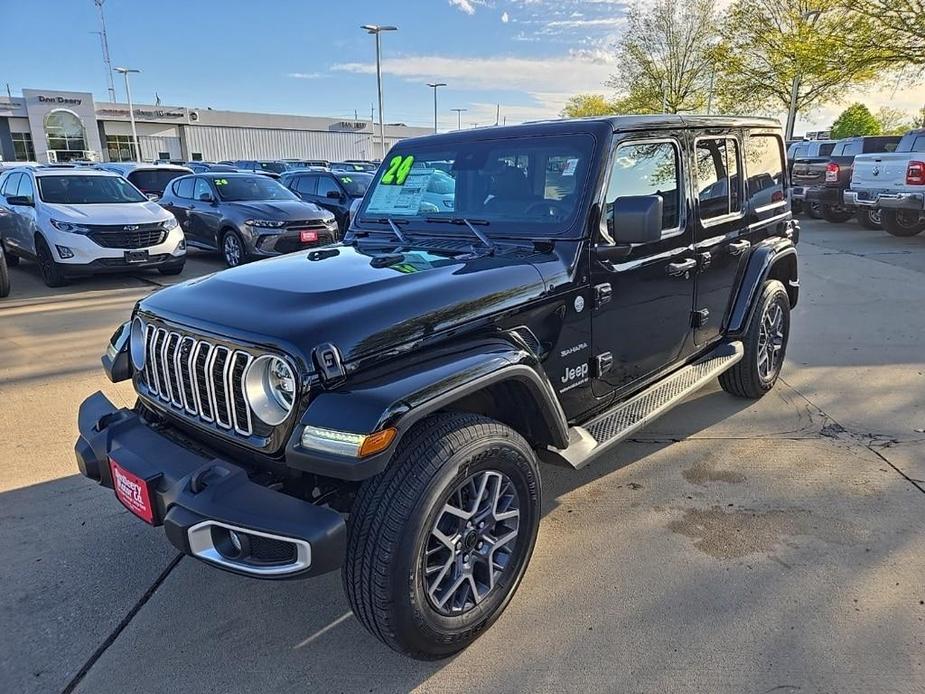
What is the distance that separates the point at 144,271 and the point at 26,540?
8074 millimetres

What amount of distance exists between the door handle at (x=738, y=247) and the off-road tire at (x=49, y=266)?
8.48 meters

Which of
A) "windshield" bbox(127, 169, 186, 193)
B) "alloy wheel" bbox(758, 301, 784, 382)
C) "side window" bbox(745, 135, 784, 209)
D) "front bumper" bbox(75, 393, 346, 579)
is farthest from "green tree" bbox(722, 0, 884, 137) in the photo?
"front bumper" bbox(75, 393, 346, 579)

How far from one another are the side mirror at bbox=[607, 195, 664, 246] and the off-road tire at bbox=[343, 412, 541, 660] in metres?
1.09

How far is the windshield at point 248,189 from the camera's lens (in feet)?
36.6

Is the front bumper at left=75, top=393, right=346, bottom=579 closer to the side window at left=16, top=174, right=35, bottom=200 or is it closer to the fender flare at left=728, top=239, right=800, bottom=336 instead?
the fender flare at left=728, top=239, right=800, bottom=336

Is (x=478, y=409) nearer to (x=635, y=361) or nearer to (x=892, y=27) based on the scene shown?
(x=635, y=361)

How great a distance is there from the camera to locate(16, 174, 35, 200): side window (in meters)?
9.43

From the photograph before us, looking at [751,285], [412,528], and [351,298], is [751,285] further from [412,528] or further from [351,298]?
[412,528]

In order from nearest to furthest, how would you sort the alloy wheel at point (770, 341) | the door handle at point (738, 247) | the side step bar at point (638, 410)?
the side step bar at point (638, 410) → the door handle at point (738, 247) → the alloy wheel at point (770, 341)

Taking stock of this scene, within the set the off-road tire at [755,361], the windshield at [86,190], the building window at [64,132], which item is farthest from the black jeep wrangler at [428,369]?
the building window at [64,132]

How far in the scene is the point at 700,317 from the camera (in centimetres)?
401

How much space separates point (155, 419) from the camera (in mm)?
2812

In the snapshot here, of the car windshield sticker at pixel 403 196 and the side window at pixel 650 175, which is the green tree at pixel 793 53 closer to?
the side window at pixel 650 175

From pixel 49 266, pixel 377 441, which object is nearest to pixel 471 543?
pixel 377 441
